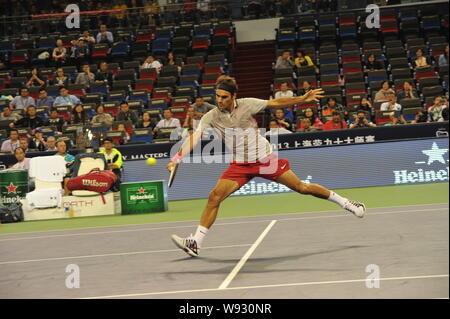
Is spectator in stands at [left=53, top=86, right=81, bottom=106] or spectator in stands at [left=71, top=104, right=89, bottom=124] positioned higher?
spectator in stands at [left=53, top=86, right=81, bottom=106]

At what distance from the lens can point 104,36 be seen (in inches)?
1099

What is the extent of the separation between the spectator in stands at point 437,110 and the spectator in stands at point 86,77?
10.8 meters

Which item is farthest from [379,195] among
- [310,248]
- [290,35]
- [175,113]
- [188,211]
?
[290,35]

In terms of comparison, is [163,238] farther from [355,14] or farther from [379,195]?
[355,14]

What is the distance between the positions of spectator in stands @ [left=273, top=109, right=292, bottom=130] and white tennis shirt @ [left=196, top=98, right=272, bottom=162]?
914 centimetres

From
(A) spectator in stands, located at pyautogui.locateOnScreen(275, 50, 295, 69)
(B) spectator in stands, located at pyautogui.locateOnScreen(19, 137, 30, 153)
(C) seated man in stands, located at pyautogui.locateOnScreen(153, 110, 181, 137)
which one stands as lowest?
(B) spectator in stands, located at pyautogui.locateOnScreen(19, 137, 30, 153)

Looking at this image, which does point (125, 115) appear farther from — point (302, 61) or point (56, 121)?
point (302, 61)

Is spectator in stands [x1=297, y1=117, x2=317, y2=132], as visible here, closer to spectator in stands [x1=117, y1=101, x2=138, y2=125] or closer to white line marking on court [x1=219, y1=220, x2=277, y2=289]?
spectator in stands [x1=117, y1=101, x2=138, y2=125]

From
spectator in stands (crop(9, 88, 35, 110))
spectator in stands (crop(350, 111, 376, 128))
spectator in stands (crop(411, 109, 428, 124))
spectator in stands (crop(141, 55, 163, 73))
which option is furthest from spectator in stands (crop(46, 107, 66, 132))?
spectator in stands (crop(411, 109, 428, 124))

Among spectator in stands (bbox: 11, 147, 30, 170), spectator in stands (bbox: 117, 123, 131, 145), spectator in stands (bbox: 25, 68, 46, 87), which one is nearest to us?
spectator in stands (bbox: 11, 147, 30, 170)

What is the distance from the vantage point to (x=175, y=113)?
22.2 m

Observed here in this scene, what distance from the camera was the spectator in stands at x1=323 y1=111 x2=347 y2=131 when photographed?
60.2ft

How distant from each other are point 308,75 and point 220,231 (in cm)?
1243

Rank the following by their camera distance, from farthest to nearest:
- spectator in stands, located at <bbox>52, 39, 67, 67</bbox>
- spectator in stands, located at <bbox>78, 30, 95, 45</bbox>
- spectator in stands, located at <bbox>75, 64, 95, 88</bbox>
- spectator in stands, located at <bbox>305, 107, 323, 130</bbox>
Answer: spectator in stands, located at <bbox>78, 30, 95, 45</bbox> → spectator in stands, located at <bbox>52, 39, 67, 67</bbox> → spectator in stands, located at <bbox>75, 64, 95, 88</bbox> → spectator in stands, located at <bbox>305, 107, 323, 130</bbox>
